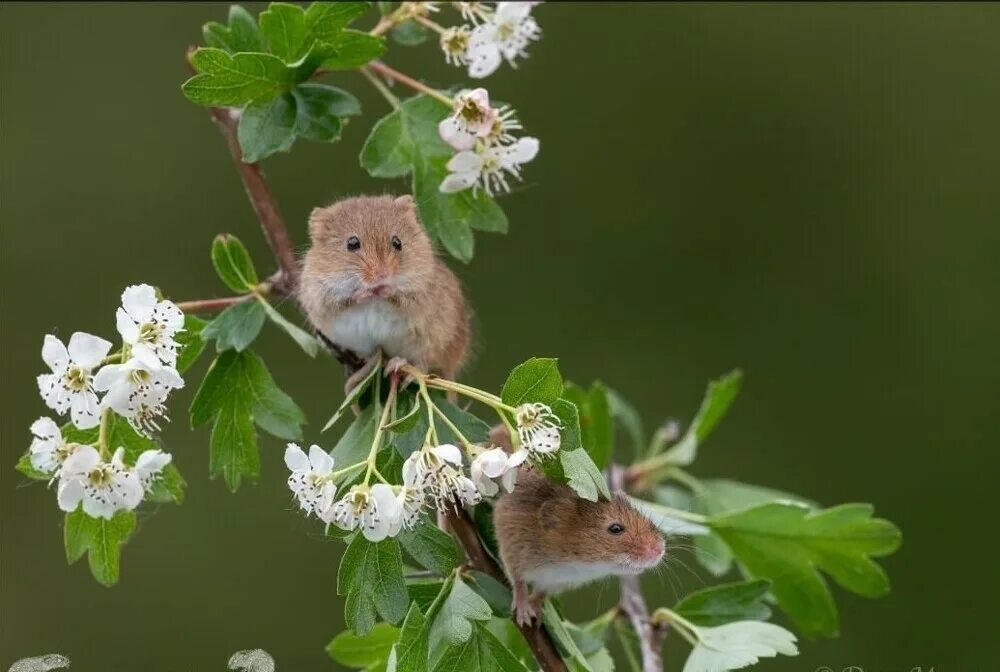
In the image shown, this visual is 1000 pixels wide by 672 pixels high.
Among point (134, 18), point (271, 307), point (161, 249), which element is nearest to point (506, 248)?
point (161, 249)

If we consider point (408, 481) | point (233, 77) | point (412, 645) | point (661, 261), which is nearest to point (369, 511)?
point (408, 481)

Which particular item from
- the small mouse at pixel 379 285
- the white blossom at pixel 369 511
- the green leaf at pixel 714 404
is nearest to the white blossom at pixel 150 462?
the white blossom at pixel 369 511

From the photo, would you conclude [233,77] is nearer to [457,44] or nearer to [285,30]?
[285,30]

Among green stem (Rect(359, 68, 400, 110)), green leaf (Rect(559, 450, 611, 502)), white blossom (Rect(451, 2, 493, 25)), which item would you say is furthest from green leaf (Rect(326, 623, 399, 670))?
white blossom (Rect(451, 2, 493, 25))

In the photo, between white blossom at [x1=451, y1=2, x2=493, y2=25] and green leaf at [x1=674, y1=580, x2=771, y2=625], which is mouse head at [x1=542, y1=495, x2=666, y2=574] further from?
white blossom at [x1=451, y1=2, x2=493, y2=25]

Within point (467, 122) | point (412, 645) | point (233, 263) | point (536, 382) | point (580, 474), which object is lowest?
point (412, 645)

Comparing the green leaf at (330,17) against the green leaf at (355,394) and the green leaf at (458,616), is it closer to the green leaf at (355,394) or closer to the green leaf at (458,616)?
the green leaf at (355,394)
